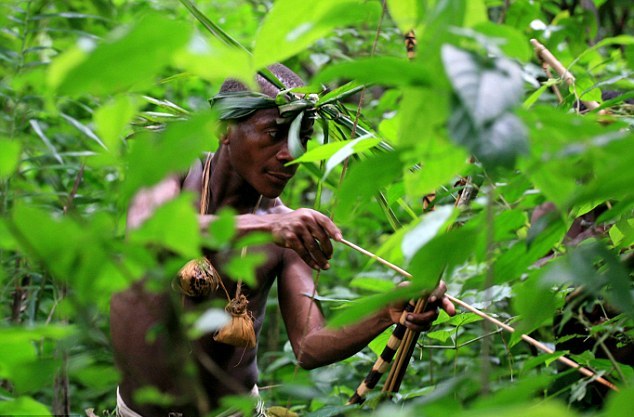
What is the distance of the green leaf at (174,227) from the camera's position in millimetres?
559

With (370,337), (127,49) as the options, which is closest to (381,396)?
(370,337)

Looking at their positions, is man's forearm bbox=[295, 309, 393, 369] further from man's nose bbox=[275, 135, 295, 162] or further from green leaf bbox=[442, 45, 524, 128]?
green leaf bbox=[442, 45, 524, 128]

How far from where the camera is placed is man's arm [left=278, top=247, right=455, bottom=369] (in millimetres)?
1564

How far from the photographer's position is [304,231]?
1.41m

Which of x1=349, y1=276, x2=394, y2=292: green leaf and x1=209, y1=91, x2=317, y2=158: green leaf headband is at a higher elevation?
x1=349, y1=276, x2=394, y2=292: green leaf

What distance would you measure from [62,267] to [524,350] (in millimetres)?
2386

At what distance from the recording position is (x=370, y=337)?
174 centimetres

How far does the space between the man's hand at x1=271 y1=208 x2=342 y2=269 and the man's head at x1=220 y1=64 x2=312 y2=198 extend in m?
0.42

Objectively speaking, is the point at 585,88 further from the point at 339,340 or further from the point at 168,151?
the point at 168,151

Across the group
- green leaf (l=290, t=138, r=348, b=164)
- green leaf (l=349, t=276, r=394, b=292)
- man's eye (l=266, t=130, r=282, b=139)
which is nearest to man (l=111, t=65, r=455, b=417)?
man's eye (l=266, t=130, r=282, b=139)

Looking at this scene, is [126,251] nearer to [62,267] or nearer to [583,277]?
[62,267]

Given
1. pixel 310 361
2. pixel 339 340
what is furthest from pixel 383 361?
pixel 310 361

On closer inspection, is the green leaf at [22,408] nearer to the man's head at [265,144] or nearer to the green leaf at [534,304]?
the green leaf at [534,304]

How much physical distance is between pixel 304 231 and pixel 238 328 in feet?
1.79
